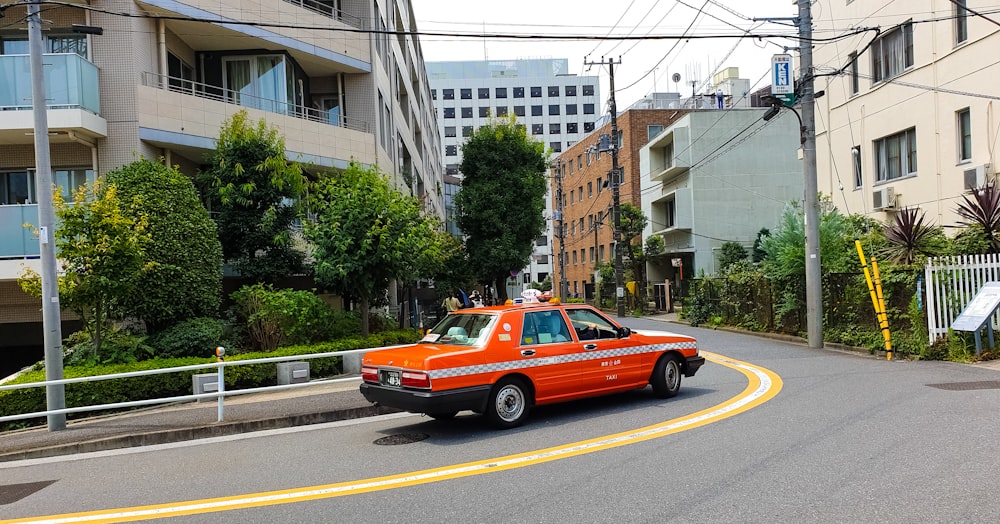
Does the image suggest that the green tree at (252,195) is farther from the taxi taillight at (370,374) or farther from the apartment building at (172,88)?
the taxi taillight at (370,374)

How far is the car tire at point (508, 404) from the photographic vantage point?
8273mm

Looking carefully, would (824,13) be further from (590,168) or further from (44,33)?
(590,168)

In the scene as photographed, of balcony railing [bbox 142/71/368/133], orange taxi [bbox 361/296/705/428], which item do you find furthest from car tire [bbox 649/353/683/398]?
balcony railing [bbox 142/71/368/133]

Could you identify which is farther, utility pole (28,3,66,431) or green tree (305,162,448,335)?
green tree (305,162,448,335)

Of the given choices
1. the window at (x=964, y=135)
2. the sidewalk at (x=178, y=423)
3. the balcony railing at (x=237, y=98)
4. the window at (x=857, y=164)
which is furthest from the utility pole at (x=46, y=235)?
the window at (x=857, y=164)

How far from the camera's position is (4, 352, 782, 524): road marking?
5719 millimetres

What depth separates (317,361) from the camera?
14.3 m

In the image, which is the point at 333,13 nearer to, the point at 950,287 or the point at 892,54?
the point at 892,54

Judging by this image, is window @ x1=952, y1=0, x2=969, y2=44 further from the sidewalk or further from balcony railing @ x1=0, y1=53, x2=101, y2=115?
balcony railing @ x1=0, y1=53, x2=101, y2=115

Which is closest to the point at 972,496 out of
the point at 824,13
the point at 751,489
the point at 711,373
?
the point at 751,489

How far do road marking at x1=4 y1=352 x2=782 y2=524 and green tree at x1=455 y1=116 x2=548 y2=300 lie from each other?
21.1 m

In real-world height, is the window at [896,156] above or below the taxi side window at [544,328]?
→ above

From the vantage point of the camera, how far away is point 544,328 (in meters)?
9.03

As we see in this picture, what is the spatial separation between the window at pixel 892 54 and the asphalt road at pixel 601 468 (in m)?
14.3
